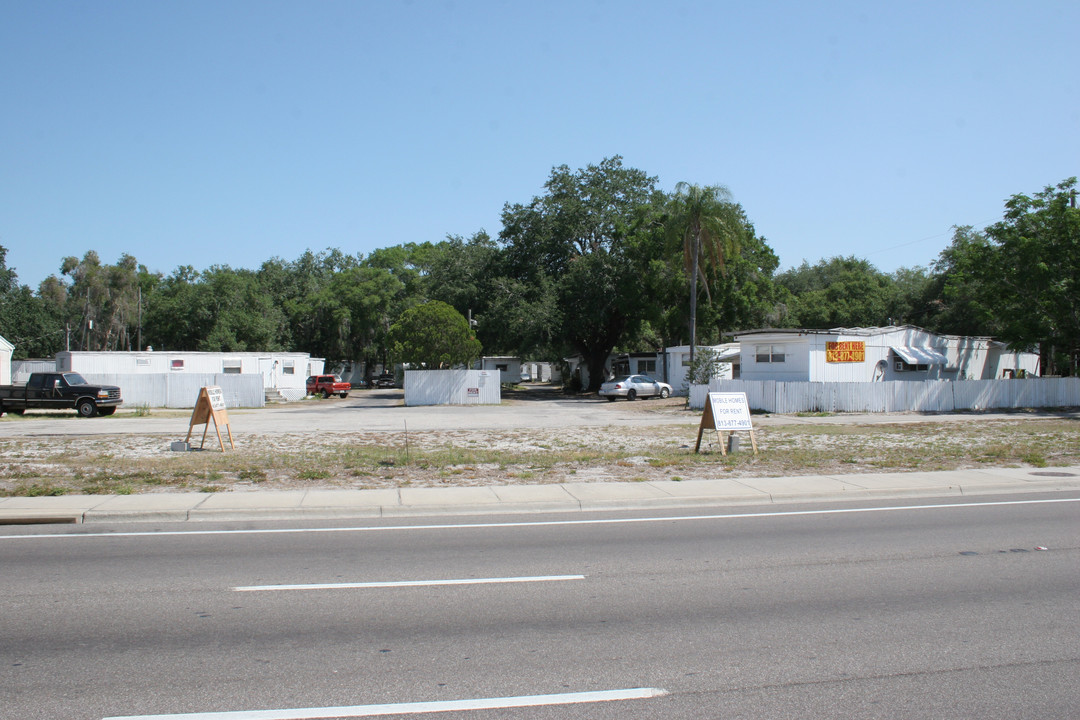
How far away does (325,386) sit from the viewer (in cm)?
5266

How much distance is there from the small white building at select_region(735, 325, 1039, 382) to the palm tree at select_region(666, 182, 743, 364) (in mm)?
3525

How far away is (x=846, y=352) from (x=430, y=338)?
20.7 meters

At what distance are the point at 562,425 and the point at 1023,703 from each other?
21.7m

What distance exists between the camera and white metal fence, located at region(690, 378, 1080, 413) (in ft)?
102

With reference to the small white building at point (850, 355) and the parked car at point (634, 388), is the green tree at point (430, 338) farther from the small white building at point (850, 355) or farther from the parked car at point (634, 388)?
the small white building at point (850, 355)

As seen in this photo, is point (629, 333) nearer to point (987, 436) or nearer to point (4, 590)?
point (987, 436)

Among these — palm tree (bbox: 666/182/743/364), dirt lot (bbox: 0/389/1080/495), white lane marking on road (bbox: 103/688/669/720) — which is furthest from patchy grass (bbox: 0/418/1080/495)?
palm tree (bbox: 666/182/743/364)

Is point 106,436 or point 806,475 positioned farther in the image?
point 106,436

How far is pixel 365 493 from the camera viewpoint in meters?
11.9

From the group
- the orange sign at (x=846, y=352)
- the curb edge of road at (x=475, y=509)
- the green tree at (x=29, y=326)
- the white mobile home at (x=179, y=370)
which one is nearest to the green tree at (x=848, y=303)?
the orange sign at (x=846, y=352)

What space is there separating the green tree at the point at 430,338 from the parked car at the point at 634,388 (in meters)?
8.86

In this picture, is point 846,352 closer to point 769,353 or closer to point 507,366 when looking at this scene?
point 769,353

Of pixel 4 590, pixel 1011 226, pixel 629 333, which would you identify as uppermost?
pixel 1011 226

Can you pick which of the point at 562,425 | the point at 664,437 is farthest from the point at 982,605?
the point at 562,425
